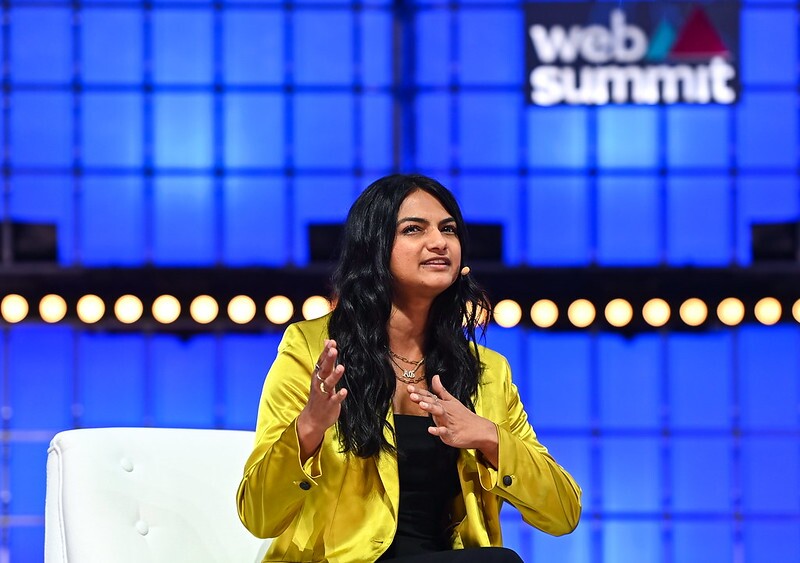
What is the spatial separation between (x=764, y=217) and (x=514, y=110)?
1.48 m

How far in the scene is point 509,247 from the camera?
19.6 ft

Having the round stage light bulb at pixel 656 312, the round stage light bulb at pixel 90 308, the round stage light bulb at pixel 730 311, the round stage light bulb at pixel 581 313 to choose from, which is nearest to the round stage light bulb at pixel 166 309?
the round stage light bulb at pixel 90 308

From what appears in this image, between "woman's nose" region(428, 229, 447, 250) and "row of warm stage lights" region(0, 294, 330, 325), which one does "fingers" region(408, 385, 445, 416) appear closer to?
"woman's nose" region(428, 229, 447, 250)

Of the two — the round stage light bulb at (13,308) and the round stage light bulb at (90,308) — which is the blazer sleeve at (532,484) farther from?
the round stage light bulb at (13,308)

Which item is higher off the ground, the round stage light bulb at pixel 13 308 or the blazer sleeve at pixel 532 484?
the round stage light bulb at pixel 13 308

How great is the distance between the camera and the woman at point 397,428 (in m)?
2.14

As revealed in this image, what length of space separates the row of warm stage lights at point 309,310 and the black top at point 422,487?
10.1 ft

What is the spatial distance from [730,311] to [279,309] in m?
2.29

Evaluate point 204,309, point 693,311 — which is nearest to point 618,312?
point 693,311

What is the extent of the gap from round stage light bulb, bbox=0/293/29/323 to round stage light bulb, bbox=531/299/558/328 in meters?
2.55

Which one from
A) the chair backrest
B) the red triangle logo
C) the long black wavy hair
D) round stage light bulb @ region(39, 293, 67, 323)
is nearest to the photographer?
the chair backrest

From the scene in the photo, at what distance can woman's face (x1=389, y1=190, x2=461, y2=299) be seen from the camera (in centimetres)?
230

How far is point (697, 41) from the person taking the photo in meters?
5.96

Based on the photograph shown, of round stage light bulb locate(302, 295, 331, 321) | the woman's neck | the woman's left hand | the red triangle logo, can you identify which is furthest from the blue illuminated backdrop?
the woman's left hand
